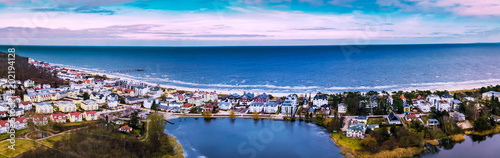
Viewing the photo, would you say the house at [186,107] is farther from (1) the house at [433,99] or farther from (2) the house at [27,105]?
(1) the house at [433,99]

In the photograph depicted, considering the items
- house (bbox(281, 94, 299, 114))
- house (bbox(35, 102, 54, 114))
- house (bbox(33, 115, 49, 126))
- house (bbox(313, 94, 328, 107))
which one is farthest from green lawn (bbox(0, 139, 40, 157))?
house (bbox(313, 94, 328, 107))

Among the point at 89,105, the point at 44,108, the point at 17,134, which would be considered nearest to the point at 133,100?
the point at 89,105

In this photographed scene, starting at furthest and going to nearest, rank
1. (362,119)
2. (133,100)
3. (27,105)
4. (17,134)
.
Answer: (133,100) → (27,105) → (362,119) → (17,134)

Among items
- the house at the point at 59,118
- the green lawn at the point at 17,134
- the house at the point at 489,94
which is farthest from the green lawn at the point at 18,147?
the house at the point at 489,94

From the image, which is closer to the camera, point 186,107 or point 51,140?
point 51,140

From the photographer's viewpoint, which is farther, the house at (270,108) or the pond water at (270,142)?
the house at (270,108)

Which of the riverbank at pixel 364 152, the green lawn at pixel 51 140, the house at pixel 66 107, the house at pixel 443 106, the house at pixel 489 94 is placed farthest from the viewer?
the house at pixel 489 94

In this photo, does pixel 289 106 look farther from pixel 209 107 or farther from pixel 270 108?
pixel 209 107
